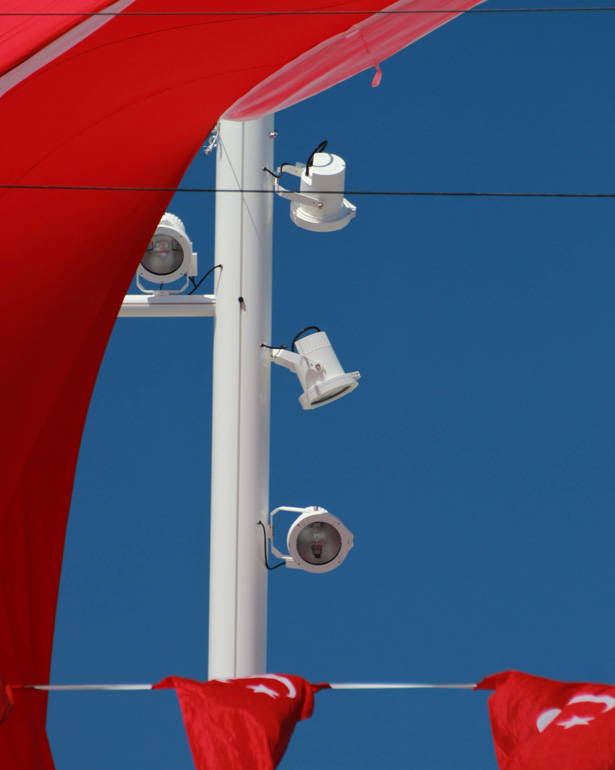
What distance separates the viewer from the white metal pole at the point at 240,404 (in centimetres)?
456

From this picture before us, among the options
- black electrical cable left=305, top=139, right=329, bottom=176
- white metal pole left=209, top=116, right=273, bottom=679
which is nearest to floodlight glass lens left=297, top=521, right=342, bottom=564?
white metal pole left=209, top=116, right=273, bottom=679

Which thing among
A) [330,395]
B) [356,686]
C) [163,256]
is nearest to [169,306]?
[163,256]

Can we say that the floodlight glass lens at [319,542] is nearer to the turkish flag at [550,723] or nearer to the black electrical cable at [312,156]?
the turkish flag at [550,723]

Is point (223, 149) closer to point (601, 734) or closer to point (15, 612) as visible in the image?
point (15, 612)

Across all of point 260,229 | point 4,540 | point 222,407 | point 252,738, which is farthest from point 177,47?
point 252,738

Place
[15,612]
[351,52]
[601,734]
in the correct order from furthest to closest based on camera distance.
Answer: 1. [351,52]
2. [15,612]
3. [601,734]

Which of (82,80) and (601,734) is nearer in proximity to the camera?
(601,734)

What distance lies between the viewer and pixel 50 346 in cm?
434

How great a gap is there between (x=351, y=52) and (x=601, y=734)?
7.98 feet

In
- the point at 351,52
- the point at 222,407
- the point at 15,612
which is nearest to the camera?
the point at 15,612

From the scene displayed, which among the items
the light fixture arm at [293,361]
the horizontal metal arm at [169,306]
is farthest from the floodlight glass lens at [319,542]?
the horizontal metal arm at [169,306]

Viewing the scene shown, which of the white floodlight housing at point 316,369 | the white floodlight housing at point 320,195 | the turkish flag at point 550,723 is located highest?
the white floodlight housing at point 320,195

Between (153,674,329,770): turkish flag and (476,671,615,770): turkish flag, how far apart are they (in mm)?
523

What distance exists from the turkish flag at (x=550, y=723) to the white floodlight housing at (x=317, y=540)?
4.14 ft
